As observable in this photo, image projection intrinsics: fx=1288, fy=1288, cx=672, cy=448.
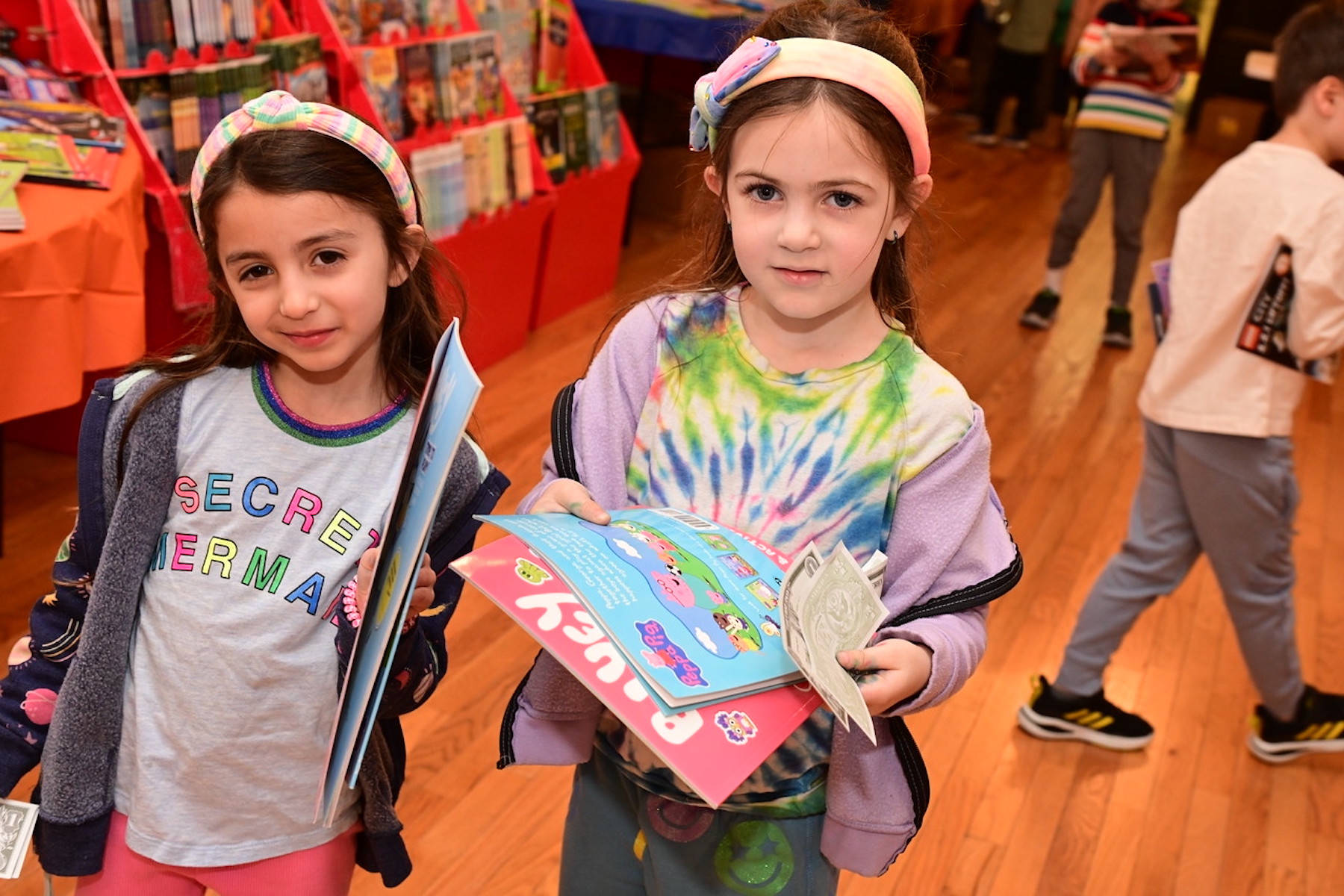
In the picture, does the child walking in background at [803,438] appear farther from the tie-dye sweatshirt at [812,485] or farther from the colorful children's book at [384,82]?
the colorful children's book at [384,82]

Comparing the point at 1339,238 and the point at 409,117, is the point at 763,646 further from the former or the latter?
the point at 409,117

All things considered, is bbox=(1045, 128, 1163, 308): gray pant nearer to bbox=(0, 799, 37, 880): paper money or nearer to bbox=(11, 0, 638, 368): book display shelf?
bbox=(11, 0, 638, 368): book display shelf

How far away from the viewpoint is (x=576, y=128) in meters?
4.48

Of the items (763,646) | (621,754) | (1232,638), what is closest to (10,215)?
(621,754)

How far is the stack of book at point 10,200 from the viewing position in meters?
2.18

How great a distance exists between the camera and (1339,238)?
221cm

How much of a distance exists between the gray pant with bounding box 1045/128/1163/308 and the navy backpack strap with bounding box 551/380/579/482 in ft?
12.9

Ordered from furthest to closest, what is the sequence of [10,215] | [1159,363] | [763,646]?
[1159,363] < [10,215] < [763,646]

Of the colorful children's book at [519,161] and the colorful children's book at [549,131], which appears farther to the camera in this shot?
the colorful children's book at [549,131]

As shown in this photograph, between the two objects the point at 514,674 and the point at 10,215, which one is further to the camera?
the point at 514,674

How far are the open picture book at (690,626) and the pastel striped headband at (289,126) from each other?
41 cm

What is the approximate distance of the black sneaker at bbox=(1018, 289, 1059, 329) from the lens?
5148 mm

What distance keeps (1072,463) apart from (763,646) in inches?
124

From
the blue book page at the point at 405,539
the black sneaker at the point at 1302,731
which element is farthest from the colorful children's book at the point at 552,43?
the blue book page at the point at 405,539
